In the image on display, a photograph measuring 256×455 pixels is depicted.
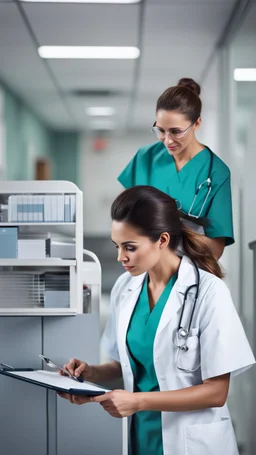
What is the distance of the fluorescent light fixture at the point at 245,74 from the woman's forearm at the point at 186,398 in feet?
4.44

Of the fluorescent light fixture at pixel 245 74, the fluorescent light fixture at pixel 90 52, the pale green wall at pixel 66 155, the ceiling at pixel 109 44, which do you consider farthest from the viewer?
the pale green wall at pixel 66 155

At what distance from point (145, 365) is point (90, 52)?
6.10 ft

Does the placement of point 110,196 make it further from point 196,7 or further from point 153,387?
point 153,387

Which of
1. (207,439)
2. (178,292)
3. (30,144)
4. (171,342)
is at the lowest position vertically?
(207,439)

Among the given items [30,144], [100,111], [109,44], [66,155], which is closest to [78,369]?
[109,44]

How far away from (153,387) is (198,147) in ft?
2.87

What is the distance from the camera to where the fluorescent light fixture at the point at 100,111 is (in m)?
4.14

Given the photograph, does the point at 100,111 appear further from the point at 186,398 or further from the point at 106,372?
the point at 186,398

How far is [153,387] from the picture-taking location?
5.06 ft

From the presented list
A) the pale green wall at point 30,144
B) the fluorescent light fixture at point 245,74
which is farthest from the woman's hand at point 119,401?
the pale green wall at point 30,144

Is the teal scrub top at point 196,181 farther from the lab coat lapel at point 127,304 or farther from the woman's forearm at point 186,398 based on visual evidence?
the woman's forearm at point 186,398

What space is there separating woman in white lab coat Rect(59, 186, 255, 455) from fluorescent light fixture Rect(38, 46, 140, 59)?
1.65 meters

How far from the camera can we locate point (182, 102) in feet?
6.36

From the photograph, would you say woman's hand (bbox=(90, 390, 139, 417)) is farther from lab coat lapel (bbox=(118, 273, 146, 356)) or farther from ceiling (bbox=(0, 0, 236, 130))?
ceiling (bbox=(0, 0, 236, 130))
